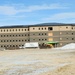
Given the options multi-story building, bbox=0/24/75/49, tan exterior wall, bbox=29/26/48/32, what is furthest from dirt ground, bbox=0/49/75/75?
tan exterior wall, bbox=29/26/48/32

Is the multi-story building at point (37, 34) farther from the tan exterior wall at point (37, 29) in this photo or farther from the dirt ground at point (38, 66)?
the dirt ground at point (38, 66)

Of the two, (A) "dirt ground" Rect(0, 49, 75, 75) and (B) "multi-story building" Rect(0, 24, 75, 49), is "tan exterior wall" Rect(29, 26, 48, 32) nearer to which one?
(B) "multi-story building" Rect(0, 24, 75, 49)

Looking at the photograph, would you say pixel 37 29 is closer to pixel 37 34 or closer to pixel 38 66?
pixel 37 34

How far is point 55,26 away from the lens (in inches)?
5768

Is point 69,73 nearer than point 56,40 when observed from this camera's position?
Yes

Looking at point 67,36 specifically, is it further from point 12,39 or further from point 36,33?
point 12,39

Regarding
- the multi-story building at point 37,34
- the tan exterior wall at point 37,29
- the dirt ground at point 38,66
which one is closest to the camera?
the dirt ground at point 38,66

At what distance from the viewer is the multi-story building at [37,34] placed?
470ft

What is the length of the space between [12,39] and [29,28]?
12.0 meters

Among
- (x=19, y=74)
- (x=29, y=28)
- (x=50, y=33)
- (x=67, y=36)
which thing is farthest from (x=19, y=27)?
(x=19, y=74)

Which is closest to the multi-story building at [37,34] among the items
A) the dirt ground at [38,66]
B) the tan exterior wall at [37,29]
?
the tan exterior wall at [37,29]

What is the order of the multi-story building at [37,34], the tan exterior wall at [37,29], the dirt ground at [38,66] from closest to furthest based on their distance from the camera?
the dirt ground at [38,66], the multi-story building at [37,34], the tan exterior wall at [37,29]

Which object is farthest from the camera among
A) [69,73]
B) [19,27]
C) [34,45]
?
[19,27]

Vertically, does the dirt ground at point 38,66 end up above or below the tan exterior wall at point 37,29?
below
